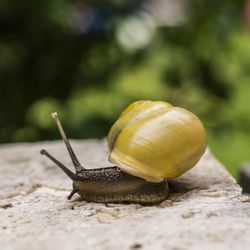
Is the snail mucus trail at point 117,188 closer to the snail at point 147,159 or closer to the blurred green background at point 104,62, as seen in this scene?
the snail at point 147,159

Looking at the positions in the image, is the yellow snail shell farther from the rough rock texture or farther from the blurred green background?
the blurred green background

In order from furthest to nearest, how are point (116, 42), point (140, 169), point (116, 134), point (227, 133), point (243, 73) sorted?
point (243, 73), point (227, 133), point (116, 42), point (116, 134), point (140, 169)

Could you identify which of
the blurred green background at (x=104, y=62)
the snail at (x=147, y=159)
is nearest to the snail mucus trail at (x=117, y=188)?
the snail at (x=147, y=159)

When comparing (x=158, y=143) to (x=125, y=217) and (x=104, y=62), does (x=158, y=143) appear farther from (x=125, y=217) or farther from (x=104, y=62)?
(x=104, y=62)

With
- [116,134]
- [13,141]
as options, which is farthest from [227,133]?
[116,134]

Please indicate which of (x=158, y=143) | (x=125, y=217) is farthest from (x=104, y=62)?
(x=125, y=217)

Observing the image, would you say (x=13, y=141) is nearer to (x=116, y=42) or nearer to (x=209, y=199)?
(x=116, y=42)
